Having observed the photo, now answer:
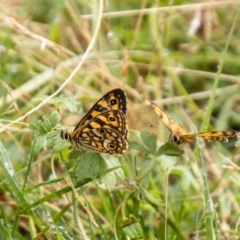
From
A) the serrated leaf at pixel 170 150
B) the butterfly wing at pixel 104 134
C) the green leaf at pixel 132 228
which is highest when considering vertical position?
the butterfly wing at pixel 104 134

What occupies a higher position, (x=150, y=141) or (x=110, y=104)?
(x=110, y=104)

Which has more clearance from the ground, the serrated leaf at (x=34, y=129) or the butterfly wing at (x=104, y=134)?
the serrated leaf at (x=34, y=129)

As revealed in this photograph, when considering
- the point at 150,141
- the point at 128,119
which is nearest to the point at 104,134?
the point at 150,141

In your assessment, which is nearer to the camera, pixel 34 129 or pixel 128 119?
pixel 34 129

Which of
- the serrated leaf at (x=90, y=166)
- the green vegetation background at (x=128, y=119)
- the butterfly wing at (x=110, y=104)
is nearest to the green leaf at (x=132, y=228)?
the green vegetation background at (x=128, y=119)

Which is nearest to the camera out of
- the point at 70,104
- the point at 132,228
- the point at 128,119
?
the point at 132,228

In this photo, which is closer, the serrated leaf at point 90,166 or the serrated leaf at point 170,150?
the serrated leaf at point 90,166

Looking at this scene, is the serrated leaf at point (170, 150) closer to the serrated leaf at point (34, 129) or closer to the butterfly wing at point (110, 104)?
the butterfly wing at point (110, 104)

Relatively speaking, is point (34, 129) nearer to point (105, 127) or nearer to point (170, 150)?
point (105, 127)
